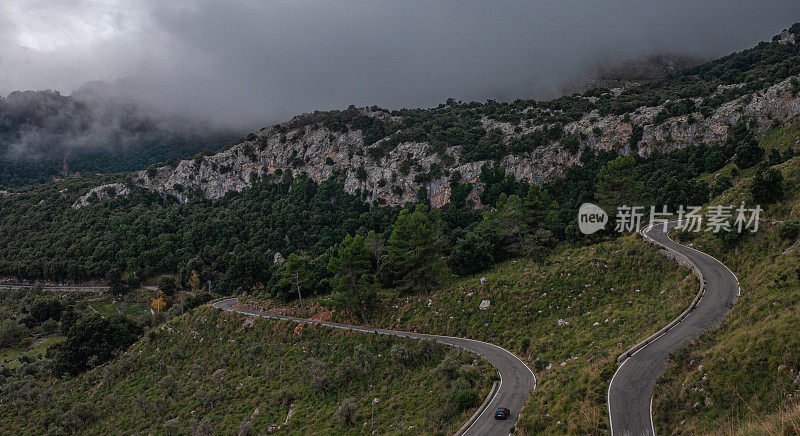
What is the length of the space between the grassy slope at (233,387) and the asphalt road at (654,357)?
24.4 feet

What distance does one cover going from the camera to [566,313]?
26594 mm

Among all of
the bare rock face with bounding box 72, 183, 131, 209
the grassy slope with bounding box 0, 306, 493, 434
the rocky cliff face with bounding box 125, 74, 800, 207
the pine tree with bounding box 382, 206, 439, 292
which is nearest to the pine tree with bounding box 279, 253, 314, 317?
the grassy slope with bounding box 0, 306, 493, 434

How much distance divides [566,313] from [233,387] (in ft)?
92.8

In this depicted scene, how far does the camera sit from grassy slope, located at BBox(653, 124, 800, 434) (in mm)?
10680

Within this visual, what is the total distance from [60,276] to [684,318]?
121461 mm

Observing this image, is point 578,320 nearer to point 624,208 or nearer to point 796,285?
point 796,285

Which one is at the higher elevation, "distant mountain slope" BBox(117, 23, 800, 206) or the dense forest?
"distant mountain slope" BBox(117, 23, 800, 206)

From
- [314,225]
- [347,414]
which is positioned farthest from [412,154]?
[347,414]

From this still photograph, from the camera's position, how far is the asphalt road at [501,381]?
16.9 meters

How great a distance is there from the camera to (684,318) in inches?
775

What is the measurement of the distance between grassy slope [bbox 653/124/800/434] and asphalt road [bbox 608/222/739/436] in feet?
2.21

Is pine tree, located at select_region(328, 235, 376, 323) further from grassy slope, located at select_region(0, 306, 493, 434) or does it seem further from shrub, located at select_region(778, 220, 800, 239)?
shrub, located at select_region(778, 220, 800, 239)

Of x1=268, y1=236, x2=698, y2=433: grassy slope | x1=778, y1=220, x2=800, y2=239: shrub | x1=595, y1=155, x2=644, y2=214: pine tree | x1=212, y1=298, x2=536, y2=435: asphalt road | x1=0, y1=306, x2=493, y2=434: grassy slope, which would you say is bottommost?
x1=0, y1=306, x2=493, y2=434: grassy slope

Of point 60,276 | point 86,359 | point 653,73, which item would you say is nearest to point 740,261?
point 86,359
